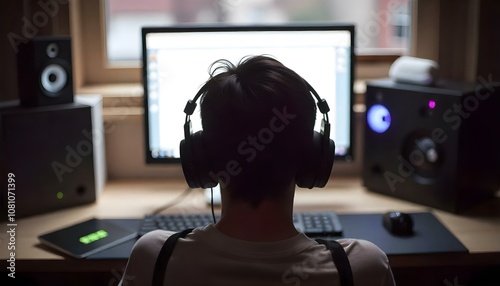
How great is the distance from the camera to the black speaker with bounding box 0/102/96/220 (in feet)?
5.97

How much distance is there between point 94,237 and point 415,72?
0.96m

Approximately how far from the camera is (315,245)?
3.88ft

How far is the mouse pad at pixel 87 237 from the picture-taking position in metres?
1.60

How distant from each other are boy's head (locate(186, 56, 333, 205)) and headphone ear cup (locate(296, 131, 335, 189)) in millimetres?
33

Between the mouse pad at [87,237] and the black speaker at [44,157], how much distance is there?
0.57ft

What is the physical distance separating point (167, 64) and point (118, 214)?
43cm

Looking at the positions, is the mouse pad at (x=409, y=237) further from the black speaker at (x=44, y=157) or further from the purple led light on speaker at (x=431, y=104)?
the black speaker at (x=44, y=157)

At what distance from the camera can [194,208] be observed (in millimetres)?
1949

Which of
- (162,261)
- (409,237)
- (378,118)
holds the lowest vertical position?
(409,237)

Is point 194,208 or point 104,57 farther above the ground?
point 104,57

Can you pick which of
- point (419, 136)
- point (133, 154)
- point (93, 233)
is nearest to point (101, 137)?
point (133, 154)
